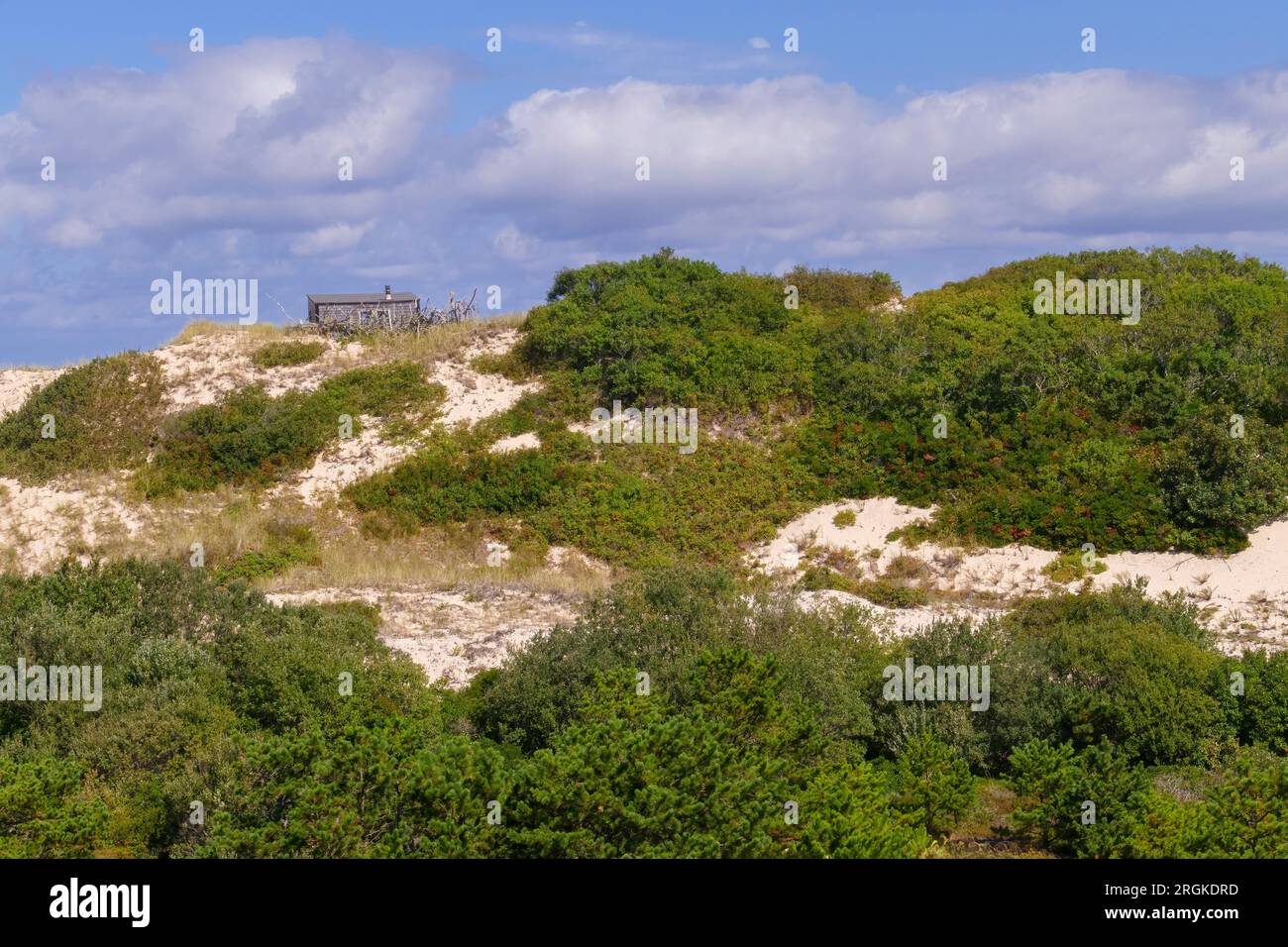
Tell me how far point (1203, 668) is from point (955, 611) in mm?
5501

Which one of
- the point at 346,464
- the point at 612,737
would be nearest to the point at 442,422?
the point at 346,464

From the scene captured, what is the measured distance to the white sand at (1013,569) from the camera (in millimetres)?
19344

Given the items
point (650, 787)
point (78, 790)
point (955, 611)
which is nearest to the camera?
point (650, 787)

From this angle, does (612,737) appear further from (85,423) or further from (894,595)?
(85,423)

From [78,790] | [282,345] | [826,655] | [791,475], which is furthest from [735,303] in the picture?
[78,790]

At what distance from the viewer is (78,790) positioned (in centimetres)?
1152

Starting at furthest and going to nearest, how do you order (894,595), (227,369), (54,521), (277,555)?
(227,369) < (54,521) < (277,555) < (894,595)

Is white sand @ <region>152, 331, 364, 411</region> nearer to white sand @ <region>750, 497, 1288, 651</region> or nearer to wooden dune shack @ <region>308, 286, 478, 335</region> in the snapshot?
wooden dune shack @ <region>308, 286, 478, 335</region>

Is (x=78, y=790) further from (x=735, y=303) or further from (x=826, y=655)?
(x=735, y=303)

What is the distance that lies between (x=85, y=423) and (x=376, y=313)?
313 inches

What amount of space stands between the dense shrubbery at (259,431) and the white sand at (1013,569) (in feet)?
31.8

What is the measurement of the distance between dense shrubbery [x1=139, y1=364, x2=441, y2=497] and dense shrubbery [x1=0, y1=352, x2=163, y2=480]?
0.93m

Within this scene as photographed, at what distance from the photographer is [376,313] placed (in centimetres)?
3272

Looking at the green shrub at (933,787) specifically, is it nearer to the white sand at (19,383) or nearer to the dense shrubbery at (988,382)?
the dense shrubbery at (988,382)
